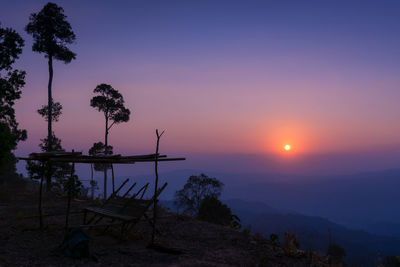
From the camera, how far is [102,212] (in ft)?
27.6

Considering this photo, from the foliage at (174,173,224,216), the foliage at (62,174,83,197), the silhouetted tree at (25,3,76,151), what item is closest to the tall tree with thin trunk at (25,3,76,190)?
the silhouetted tree at (25,3,76,151)

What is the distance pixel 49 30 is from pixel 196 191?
70.5 ft

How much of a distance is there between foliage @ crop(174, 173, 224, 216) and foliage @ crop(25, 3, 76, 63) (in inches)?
744

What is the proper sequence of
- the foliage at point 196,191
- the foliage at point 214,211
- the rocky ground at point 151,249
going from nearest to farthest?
the rocky ground at point 151,249, the foliage at point 214,211, the foliage at point 196,191

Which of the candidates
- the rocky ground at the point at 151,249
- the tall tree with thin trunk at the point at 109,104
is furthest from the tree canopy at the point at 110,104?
the rocky ground at the point at 151,249

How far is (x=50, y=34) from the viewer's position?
2062cm

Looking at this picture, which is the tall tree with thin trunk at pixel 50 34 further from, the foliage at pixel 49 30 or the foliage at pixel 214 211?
the foliage at pixel 214 211

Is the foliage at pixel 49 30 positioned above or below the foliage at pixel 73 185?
above

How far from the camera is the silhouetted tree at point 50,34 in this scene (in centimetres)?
2036

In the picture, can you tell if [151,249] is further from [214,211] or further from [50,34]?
[50,34]

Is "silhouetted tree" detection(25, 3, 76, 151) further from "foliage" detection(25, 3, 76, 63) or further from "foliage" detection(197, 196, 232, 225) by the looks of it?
"foliage" detection(197, 196, 232, 225)

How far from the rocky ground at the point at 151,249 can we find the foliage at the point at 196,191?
22241 mm

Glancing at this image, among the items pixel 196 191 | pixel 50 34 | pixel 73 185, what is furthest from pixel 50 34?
pixel 196 191

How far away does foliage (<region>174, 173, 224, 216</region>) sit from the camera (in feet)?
109
